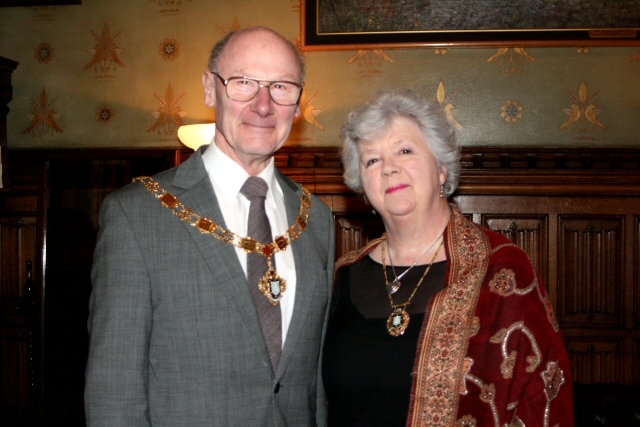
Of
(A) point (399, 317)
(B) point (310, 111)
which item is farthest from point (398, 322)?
(B) point (310, 111)

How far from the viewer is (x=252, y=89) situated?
166cm

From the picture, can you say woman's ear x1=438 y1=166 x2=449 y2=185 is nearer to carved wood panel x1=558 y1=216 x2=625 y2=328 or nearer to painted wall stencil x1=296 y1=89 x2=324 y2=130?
carved wood panel x1=558 y1=216 x2=625 y2=328

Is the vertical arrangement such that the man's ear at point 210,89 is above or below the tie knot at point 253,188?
above

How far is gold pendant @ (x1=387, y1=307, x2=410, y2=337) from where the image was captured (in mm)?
1815

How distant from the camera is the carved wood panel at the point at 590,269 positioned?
3.28 meters

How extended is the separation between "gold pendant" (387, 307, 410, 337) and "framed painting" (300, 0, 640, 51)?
206 cm

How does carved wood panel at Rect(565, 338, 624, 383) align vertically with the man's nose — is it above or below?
below

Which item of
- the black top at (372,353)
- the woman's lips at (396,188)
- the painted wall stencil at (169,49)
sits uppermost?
the painted wall stencil at (169,49)

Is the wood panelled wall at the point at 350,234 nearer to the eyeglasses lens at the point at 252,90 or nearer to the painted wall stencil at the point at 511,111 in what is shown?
the painted wall stencil at the point at 511,111

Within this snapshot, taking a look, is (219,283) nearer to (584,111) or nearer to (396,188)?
(396,188)

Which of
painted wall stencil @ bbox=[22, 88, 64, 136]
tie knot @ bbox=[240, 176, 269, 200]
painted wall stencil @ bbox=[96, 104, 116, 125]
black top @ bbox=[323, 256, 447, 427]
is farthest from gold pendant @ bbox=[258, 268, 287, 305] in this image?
painted wall stencil @ bbox=[22, 88, 64, 136]

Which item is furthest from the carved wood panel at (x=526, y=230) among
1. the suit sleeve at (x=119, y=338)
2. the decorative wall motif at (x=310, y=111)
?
the suit sleeve at (x=119, y=338)

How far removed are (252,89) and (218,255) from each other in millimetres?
406

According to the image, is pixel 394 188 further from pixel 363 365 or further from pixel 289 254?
pixel 363 365
